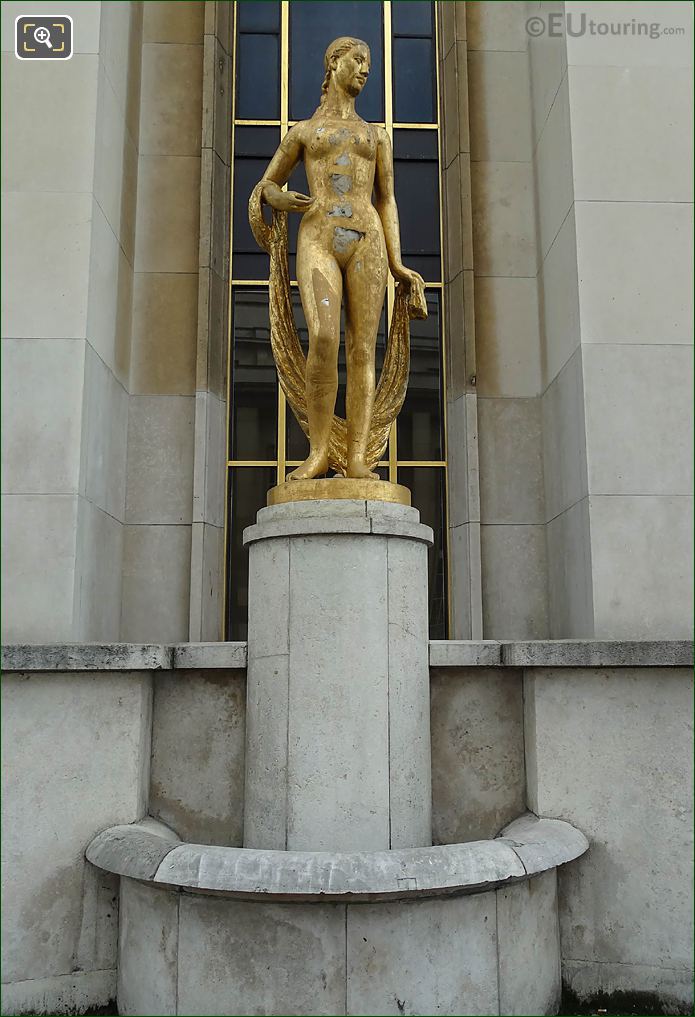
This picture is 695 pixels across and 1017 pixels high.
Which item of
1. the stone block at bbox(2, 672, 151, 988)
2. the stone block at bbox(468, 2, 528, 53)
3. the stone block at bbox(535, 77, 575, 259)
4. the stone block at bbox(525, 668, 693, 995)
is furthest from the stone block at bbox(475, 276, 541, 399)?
the stone block at bbox(2, 672, 151, 988)

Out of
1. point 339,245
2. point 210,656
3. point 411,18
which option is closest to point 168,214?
point 411,18

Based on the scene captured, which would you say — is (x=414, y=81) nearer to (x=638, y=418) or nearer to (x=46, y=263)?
(x=46, y=263)

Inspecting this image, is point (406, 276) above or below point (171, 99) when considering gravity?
below

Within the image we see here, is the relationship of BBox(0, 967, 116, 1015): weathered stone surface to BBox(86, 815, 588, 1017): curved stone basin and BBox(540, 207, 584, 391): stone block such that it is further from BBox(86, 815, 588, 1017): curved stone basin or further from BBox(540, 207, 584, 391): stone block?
BBox(540, 207, 584, 391): stone block

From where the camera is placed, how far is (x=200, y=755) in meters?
5.67

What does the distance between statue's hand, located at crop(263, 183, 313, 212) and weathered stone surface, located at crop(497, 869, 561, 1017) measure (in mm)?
Answer: 4602

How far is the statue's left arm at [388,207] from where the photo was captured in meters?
6.01

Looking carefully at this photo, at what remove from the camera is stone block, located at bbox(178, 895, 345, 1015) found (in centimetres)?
429

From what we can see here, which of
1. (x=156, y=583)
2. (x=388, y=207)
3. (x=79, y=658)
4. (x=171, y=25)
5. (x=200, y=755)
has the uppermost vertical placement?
(x=171, y=25)

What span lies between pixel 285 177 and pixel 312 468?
226 cm

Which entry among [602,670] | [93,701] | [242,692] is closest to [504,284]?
[602,670]

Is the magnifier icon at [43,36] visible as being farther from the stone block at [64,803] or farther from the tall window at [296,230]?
the stone block at [64,803]

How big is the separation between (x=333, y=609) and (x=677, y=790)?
2.61 metres

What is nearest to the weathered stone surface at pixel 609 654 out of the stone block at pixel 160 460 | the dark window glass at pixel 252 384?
the stone block at pixel 160 460
